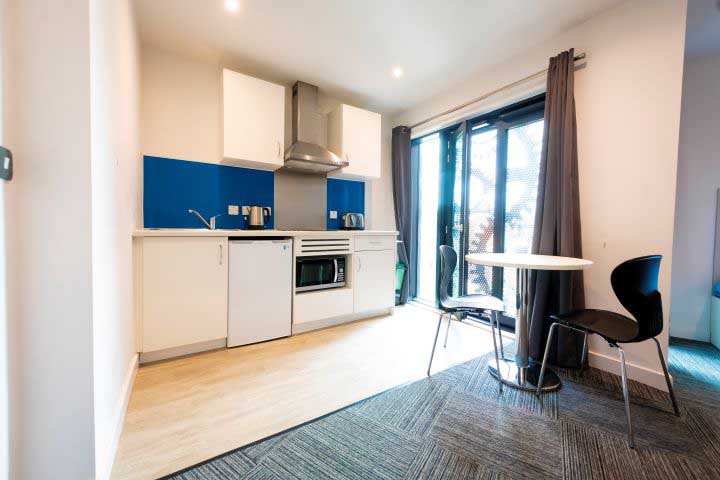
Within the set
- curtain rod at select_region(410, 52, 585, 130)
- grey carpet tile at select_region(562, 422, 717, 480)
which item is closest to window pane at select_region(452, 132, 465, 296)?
curtain rod at select_region(410, 52, 585, 130)

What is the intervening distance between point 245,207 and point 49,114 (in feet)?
7.08

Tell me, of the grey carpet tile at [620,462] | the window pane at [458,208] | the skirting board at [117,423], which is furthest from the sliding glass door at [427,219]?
the skirting board at [117,423]

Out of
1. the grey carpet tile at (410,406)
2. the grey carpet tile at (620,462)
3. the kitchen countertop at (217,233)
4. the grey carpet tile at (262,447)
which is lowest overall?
the grey carpet tile at (262,447)

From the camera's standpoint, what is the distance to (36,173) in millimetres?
867

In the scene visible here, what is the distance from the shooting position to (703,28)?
2211mm

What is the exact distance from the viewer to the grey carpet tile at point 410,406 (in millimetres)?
1481

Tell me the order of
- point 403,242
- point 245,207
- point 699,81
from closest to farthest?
1. point 699,81
2. point 245,207
3. point 403,242

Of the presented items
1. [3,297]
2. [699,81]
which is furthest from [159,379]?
[699,81]

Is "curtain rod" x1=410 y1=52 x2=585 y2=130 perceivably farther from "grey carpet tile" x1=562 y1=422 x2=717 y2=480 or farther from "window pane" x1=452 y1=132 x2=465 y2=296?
"grey carpet tile" x1=562 y1=422 x2=717 y2=480

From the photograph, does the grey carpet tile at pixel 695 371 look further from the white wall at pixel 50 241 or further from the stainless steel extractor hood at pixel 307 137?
the stainless steel extractor hood at pixel 307 137

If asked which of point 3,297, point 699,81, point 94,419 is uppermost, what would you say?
point 699,81

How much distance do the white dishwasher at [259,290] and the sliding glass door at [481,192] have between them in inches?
76.2

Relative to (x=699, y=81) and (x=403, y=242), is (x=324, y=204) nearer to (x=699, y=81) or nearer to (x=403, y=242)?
(x=403, y=242)

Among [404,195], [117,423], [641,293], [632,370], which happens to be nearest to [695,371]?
[632,370]
